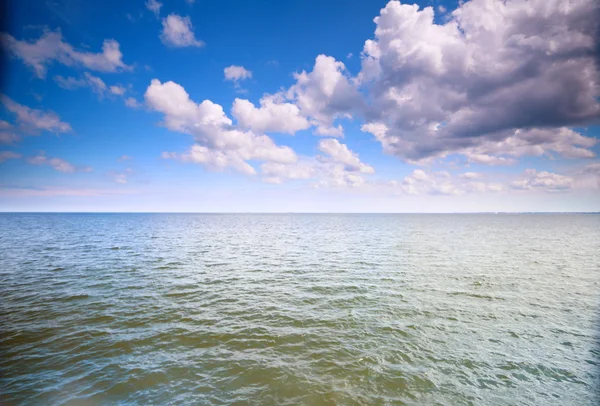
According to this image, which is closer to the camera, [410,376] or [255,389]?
[255,389]

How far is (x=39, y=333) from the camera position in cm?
1407

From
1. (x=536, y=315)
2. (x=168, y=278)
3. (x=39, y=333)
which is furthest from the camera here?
(x=168, y=278)

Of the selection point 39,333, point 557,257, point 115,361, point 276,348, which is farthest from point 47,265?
point 557,257

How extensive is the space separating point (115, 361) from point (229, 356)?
5131 mm

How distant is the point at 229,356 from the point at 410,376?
27.2 feet

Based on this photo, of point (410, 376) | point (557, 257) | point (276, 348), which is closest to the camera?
point (410, 376)

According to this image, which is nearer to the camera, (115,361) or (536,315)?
(115,361)

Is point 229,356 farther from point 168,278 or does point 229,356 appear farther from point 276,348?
point 168,278

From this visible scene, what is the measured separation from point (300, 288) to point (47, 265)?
31.6 metres

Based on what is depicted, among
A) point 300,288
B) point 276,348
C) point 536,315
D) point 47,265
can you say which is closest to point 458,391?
point 276,348

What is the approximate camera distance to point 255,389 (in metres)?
9.89

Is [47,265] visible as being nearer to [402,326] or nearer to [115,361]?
[115,361]

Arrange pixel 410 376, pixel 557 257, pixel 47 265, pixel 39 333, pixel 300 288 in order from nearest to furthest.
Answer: pixel 410 376 < pixel 39 333 < pixel 300 288 < pixel 47 265 < pixel 557 257

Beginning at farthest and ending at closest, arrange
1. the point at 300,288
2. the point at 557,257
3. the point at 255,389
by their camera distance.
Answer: the point at 557,257 < the point at 300,288 < the point at 255,389
